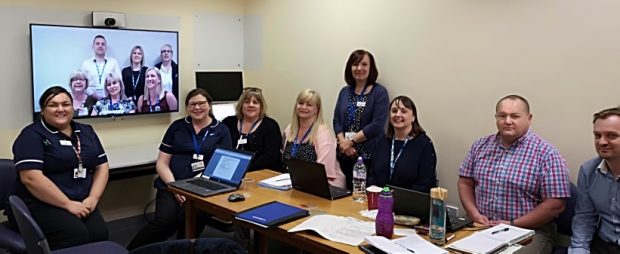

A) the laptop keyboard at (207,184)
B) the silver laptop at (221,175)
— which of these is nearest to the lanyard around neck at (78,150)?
the silver laptop at (221,175)

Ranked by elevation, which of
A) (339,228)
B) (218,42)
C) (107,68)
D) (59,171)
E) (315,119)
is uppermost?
(218,42)

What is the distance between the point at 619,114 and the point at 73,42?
375cm

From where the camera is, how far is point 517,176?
2.86m

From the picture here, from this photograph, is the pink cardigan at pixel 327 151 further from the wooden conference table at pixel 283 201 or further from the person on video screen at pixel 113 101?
the person on video screen at pixel 113 101

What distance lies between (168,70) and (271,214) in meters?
2.64

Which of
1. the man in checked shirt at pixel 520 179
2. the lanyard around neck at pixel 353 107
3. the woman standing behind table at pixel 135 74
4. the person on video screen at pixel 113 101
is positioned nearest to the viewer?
the man in checked shirt at pixel 520 179

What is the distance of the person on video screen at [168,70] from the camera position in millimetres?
4734

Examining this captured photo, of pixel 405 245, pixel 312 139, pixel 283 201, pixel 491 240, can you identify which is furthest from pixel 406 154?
pixel 405 245

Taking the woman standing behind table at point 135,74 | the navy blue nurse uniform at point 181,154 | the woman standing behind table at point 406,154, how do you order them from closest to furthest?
the woman standing behind table at point 406,154 → the navy blue nurse uniform at point 181,154 → the woman standing behind table at point 135,74

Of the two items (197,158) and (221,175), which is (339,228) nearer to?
(221,175)

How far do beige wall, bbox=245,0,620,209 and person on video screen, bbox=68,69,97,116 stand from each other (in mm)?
1791

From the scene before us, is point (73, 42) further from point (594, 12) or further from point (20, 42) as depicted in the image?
point (594, 12)

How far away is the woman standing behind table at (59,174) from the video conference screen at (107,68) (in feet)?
3.42

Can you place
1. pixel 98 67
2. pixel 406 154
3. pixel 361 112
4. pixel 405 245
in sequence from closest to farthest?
pixel 405 245 → pixel 406 154 → pixel 361 112 → pixel 98 67
